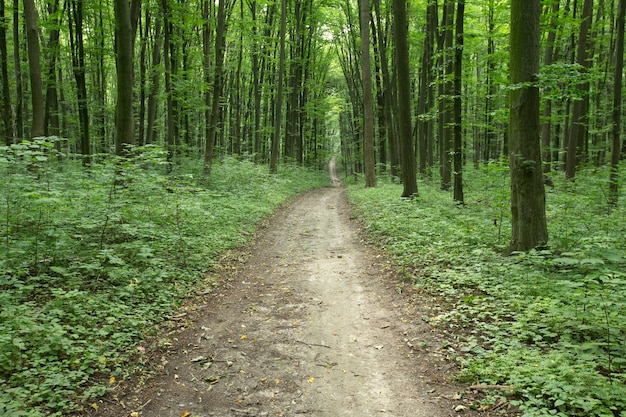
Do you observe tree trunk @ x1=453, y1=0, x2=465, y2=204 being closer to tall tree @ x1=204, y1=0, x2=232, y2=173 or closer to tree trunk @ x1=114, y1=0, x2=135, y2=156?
tree trunk @ x1=114, y1=0, x2=135, y2=156

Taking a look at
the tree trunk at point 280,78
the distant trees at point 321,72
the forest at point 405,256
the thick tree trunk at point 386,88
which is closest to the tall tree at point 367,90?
the distant trees at point 321,72

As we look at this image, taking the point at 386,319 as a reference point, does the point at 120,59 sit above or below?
above

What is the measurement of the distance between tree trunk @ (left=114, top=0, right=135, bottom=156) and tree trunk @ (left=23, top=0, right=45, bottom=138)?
143 inches

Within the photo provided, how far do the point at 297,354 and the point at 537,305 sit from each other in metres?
3.10

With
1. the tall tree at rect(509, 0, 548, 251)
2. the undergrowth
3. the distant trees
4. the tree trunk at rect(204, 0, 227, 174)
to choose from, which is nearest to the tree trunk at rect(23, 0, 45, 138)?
the distant trees

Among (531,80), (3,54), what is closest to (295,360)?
(531,80)

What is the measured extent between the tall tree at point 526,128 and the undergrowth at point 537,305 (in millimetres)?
506

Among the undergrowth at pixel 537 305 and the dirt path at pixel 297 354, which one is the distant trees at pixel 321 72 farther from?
the dirt path at pixel 297 354

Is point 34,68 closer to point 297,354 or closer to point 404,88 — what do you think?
point 404,88

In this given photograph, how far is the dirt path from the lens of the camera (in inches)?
146

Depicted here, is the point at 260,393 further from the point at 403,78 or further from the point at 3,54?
the point at 3,54

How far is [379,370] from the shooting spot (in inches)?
169

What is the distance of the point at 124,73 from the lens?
30.5 ft

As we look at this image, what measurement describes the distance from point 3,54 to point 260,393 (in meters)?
15.9
